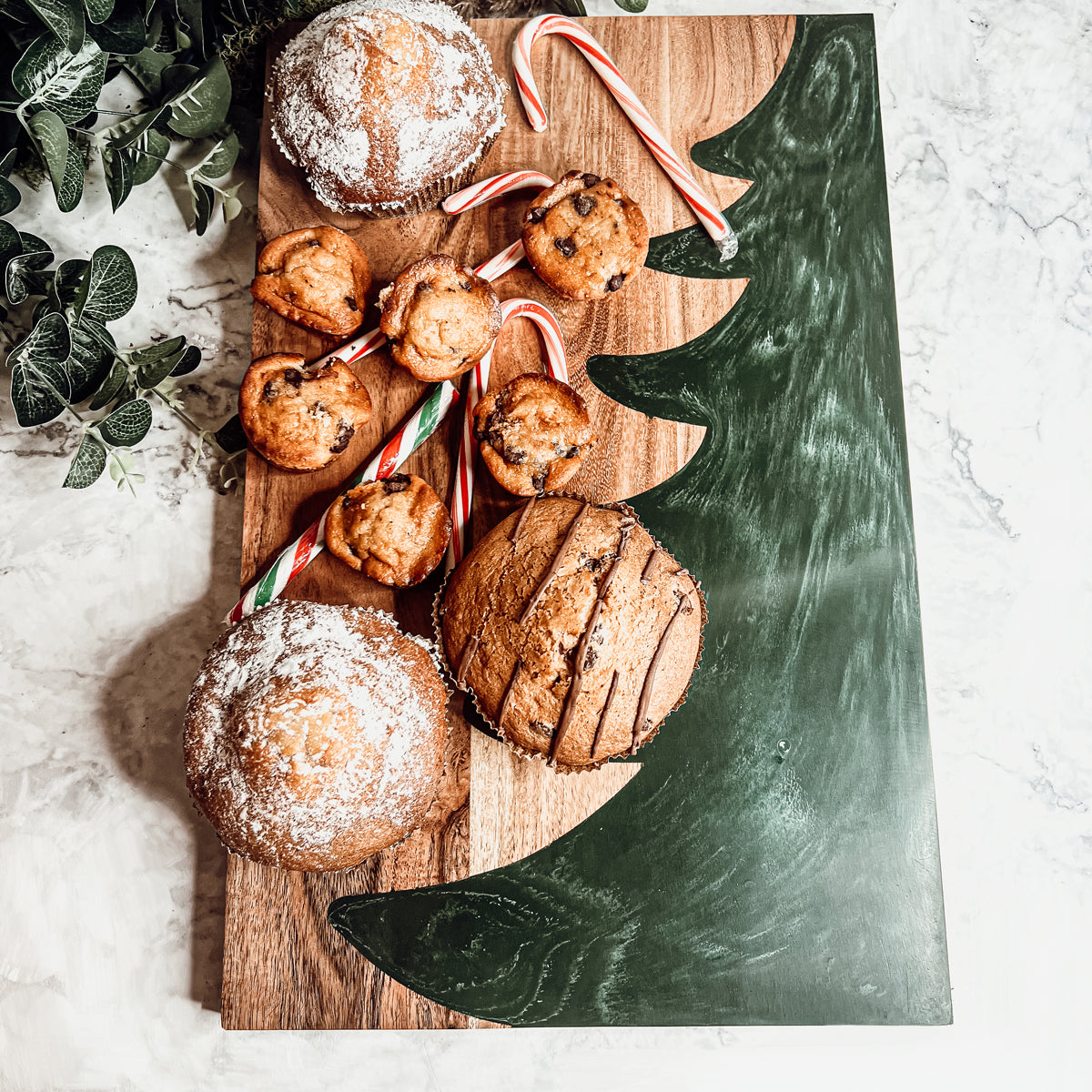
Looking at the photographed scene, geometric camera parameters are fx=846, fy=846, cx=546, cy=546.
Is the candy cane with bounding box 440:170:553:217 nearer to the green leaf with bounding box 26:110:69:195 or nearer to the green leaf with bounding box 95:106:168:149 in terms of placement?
the green leaf with bounding box 95:106:168:149

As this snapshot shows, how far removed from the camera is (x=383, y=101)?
2.12m

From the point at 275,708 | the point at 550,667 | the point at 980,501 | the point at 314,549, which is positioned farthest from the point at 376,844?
the point at 980,501

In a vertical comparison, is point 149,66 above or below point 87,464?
above

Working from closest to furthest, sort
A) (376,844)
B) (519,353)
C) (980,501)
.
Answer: (376,844) < (519,353) < (980,501)

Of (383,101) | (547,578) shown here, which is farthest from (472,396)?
(383,101)

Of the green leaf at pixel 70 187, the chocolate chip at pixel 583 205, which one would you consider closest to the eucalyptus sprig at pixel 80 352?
the green leaf at pixel 70 187

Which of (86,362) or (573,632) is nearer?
(573,632)

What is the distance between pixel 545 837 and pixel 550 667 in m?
0.58

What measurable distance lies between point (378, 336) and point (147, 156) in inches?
30.5

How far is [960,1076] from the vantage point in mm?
2445

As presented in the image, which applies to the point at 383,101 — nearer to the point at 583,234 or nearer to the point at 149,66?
the point at 583,234

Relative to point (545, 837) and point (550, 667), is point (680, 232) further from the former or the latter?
point (545, 837)

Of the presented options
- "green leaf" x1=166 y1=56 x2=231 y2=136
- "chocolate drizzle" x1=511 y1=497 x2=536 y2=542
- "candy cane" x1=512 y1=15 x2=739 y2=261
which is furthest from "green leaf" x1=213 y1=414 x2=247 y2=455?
"candy cane" x1=512 y1=15 x2=739 y2=261

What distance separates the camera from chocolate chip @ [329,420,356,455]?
2225mm
